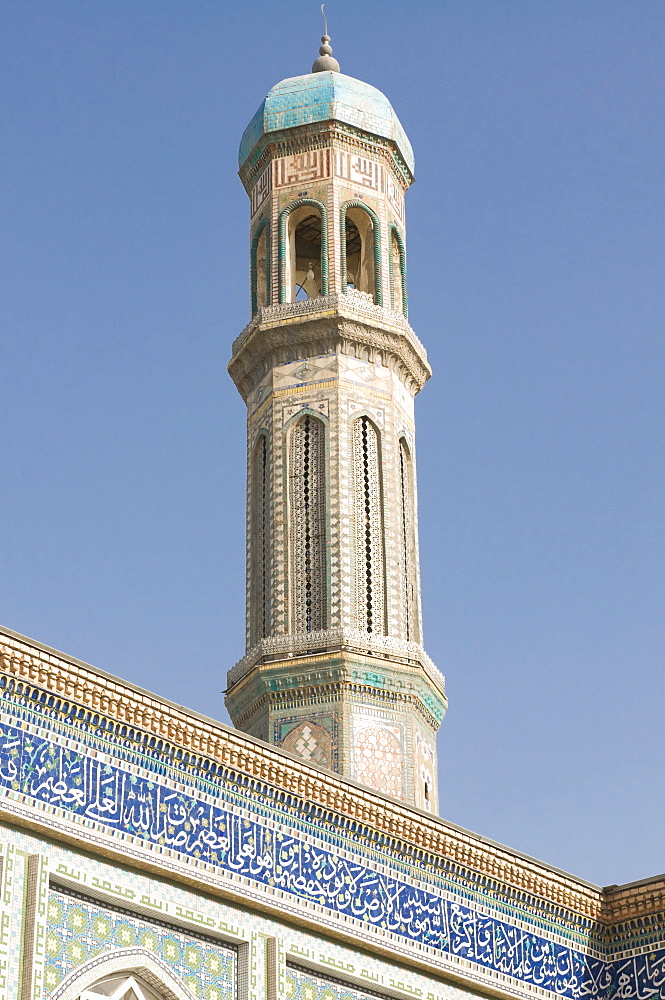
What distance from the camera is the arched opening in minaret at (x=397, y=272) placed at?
1789 cm

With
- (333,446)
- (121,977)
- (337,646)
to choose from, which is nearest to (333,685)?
(337,646)

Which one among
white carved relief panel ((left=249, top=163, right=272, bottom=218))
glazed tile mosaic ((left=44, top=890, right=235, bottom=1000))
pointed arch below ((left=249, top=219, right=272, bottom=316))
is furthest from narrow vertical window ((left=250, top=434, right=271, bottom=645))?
glazed tile mosaic ((left=44, top=890, right=235, bottom=1000))

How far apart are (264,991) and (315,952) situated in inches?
15.9

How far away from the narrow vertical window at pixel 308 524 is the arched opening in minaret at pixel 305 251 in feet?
5.95

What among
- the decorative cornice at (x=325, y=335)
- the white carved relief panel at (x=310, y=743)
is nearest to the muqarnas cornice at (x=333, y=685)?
the white carved relief panel at (x=310, y=743)

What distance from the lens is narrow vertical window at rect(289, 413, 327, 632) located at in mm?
15984

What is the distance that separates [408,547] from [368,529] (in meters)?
0.56

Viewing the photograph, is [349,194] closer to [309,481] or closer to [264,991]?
[309,481]

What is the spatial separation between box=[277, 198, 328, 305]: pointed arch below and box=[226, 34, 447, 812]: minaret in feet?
0.06

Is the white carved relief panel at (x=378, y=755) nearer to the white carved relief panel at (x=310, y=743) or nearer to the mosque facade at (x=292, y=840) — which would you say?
the mosque facade at (x=292, y=840)

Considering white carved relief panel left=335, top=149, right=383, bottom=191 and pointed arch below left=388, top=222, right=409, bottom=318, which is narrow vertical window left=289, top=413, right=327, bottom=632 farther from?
white carved relief panel left=335, top=149, right=383, bottom=191

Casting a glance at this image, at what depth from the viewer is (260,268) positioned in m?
18.1

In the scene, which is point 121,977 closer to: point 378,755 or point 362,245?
point 378,755

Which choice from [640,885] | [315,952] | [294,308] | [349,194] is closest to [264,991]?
[315,952]
